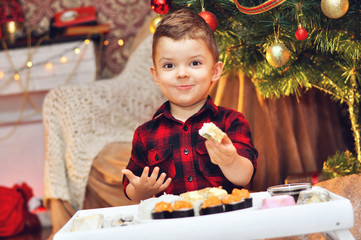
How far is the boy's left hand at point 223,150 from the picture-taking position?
895 mm

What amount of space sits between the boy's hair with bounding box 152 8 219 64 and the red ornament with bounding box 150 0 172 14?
122 mm

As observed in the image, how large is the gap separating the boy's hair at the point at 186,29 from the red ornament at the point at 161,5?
12 centimetres

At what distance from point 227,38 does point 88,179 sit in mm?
859

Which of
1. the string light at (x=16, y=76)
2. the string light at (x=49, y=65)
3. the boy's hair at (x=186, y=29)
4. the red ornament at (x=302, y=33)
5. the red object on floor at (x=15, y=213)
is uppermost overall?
the string light at (x=49, y=65)

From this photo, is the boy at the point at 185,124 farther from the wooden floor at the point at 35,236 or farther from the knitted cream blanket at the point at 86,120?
the wooden floor at the point at 35,236

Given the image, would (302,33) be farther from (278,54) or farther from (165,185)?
(165,185)

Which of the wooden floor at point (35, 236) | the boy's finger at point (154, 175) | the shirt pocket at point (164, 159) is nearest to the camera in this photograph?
the boy's finger at point (154, 175)

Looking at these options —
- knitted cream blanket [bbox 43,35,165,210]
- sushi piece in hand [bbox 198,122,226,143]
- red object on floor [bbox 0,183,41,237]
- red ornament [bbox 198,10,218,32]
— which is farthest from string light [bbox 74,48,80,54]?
sushi piece in hand [bbox 198,122,226,143]

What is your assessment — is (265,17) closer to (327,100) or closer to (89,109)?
(327,100)

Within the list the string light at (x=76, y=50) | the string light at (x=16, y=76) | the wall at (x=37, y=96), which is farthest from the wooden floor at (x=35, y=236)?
the string light at (x=76, y=50)

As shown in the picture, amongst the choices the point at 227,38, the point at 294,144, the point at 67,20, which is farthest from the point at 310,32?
the point at 67,20

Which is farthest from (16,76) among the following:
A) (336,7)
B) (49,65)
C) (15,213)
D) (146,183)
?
(336,7)

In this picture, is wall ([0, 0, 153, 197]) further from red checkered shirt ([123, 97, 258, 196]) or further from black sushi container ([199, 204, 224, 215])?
black sushi container ([199, 204, 224, 215])

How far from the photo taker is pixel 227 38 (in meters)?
1.38
